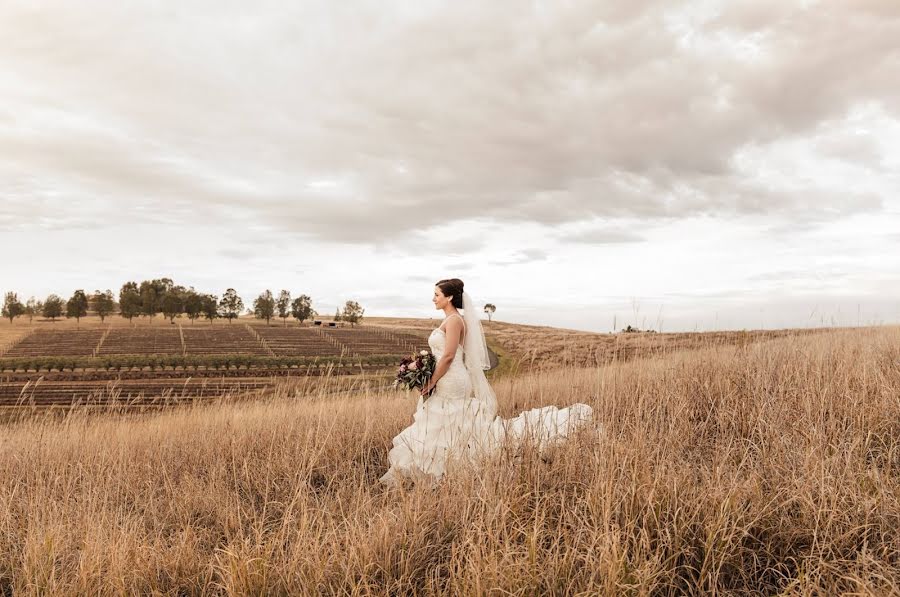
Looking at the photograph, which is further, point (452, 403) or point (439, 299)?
point (439, 299)

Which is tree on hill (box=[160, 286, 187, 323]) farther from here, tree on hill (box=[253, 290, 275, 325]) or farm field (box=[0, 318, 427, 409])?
tree on hill (box=[253, 290, 275, 325])

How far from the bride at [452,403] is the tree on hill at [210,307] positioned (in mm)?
148670

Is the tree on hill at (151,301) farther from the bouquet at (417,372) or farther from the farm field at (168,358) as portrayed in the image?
the bouquet at (417,372)

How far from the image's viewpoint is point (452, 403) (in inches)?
265

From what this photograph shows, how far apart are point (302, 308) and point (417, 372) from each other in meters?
154

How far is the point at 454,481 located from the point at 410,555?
90 centimetres

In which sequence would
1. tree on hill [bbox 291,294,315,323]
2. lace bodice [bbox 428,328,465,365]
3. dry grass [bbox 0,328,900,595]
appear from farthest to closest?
1. tree on hill [bbox 291,294,315,323]
2. lace bodice [bbox 428,328,465,365]
3. dry grass [bbox 0,328,900,595]

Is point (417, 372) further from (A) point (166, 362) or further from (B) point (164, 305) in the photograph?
(B) point (164, 305)

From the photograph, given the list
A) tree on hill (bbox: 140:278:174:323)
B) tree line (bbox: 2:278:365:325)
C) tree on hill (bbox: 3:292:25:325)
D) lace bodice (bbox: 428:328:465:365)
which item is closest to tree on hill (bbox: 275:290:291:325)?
tree line (bbox: 2:278:365:325)

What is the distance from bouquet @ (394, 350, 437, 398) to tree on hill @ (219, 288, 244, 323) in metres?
156

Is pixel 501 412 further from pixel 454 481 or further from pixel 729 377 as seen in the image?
pixel 454 481

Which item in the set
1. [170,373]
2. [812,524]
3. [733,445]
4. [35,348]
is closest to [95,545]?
[812,524]

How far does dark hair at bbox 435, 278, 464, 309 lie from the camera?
7246 millimetres

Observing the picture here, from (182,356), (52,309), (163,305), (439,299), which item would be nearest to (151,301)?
(163,305)
